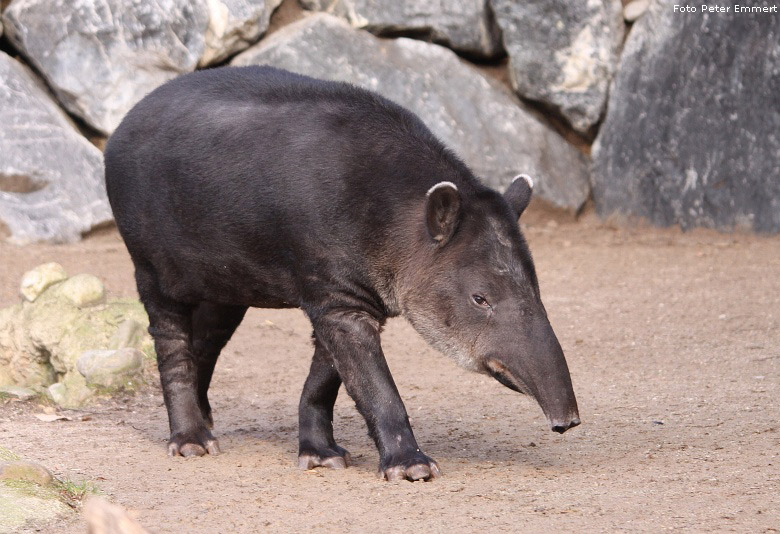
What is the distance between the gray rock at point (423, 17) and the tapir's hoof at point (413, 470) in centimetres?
741

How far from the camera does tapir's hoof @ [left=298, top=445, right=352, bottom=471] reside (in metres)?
5.33

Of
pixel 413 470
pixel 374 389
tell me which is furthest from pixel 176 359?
pixel 413 470

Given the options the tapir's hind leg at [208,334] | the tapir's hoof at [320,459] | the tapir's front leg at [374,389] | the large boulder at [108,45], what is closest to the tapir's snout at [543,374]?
the tapir's front leg at [374,389]

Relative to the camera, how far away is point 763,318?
8.32m

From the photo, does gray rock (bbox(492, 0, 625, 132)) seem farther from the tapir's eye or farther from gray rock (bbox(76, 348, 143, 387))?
the tapir's eye

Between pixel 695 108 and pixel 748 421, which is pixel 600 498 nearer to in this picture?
pixel 748 421

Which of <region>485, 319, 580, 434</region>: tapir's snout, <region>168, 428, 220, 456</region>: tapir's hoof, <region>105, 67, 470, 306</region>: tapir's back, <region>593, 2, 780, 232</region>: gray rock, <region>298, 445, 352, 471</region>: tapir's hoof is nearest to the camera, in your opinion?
<region>485, 319, 580, 434</region>: tapir's snout

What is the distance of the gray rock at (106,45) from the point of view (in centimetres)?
1095

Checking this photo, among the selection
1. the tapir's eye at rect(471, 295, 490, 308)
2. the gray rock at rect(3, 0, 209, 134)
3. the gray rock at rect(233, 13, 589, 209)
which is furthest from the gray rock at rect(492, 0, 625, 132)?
the tapir's eye at rect(471, 295, 490, 308)

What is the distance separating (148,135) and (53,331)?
244cm

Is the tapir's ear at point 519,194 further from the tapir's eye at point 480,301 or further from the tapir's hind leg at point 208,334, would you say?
the tapir's hind leg at point 208,334

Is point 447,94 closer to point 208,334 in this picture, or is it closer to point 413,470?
point 208,334

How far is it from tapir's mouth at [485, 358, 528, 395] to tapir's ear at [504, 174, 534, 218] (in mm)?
806

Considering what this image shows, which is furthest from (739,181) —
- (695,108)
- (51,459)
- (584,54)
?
(51,459)
